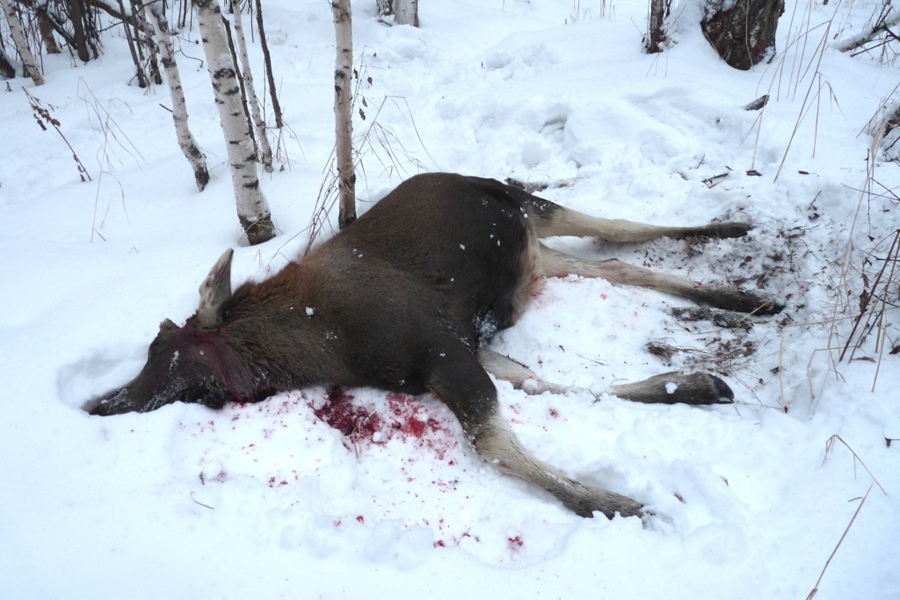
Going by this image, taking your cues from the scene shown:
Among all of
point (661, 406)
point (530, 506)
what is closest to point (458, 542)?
point (530, 506)

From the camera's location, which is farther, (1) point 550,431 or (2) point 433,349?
(2) point 433,349

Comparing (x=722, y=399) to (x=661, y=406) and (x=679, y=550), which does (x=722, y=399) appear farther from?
(x=679, y=550)

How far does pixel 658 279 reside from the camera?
423 cm

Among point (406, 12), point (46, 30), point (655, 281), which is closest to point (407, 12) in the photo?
point (406, 12)

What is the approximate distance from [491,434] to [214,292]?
1.84 meters

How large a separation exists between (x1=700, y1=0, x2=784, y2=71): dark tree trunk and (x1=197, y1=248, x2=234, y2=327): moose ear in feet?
18.8

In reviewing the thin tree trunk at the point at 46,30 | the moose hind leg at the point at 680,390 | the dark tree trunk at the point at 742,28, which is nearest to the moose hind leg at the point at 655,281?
the moose hind leg at the point at 680,390

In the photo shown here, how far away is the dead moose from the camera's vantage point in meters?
3.09

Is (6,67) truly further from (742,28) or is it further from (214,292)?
(742,28)

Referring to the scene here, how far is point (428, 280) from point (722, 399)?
190cm

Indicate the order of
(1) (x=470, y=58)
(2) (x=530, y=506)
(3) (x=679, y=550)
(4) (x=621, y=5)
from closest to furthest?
1. (3) (x=679, y=550)
2. (2) (x=530, y=506)
3. (1) (x=470, y=58)
4. (4) (x=621, y=5)

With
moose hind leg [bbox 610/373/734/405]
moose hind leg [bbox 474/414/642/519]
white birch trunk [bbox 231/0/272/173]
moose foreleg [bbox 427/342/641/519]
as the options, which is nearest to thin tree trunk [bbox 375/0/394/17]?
white birch trunk [bbox 231/0/272/173]

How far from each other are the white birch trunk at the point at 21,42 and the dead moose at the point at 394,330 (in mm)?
7694

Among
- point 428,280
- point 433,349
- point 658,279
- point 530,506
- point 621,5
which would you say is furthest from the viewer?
point 621,5
